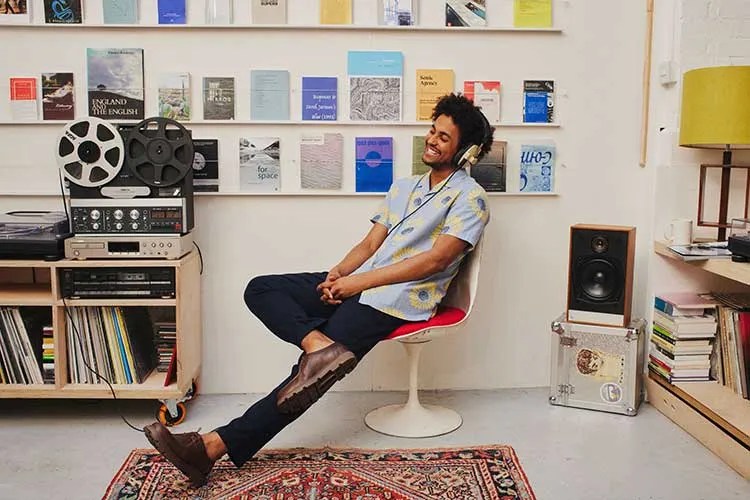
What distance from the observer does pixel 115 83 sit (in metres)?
3.02

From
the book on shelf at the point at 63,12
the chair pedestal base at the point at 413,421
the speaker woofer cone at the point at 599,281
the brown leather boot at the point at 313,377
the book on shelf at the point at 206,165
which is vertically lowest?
the chair pedestal base at the point at 413,421

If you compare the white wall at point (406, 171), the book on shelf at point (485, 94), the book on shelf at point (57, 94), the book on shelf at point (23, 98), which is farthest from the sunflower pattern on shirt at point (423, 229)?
the book on shelf at point (23, 98)

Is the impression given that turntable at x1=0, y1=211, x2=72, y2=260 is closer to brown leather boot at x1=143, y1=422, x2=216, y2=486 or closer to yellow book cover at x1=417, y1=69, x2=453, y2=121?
brown leather boot at x1=143, y1=422, x2=216, y2=486

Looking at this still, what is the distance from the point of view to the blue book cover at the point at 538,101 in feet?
10.3

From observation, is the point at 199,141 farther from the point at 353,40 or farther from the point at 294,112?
the point at 353,40

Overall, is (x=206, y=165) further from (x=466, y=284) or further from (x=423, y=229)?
(x=466, y=284)

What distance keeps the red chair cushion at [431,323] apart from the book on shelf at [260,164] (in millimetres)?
926

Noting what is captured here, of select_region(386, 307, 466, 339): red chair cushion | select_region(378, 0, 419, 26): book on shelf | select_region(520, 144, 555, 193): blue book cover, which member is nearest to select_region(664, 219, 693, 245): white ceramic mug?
select_region(520, 144, 555, 193): blue book cover

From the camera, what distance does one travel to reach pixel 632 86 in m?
3.15

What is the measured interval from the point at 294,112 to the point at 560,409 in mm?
1661

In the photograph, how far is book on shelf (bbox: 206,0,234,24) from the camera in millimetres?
3000

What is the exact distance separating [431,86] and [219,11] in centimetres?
93

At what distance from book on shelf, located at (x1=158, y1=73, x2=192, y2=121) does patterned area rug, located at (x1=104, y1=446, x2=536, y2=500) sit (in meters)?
1.38

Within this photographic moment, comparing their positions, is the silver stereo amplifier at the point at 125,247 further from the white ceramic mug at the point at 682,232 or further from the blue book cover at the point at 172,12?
the white ceramic mug at the point at 682,232
